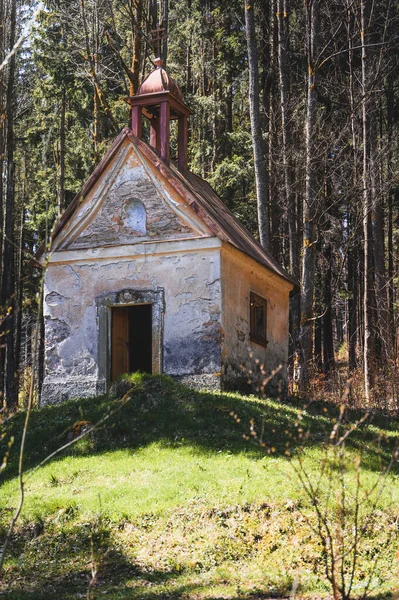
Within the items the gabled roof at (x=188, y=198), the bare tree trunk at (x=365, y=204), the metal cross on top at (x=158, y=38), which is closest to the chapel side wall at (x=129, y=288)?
the gabled roof at (x=188, y=198)

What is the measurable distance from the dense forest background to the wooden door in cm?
518

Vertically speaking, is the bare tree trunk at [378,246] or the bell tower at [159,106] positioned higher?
the bell tower at [159,106]

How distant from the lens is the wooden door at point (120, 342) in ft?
55.7

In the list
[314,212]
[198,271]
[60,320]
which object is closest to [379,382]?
[314,212]

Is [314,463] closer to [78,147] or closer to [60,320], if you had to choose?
[60,320]

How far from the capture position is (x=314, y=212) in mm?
21562

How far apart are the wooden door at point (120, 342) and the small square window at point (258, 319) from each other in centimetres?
272

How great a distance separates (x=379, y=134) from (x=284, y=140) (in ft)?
29.6

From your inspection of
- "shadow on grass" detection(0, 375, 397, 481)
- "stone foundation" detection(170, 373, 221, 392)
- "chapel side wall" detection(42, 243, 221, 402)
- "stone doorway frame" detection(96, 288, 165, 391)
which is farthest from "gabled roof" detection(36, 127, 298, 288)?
"shadow on grass" detection(0, 375, 397, 481)

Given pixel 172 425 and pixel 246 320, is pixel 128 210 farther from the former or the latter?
pixel 172 425

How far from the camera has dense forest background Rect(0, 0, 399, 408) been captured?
22.2 metres

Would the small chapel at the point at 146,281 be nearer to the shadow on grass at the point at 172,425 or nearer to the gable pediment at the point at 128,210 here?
the gable pediment at the point at 128,210

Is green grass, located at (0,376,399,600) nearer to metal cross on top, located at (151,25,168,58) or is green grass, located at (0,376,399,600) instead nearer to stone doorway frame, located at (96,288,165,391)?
stone doorway frame, located at (96,288,165,391)

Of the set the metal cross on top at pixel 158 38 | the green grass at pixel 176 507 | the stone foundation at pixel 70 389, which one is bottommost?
the green grass at pixel 176 507
